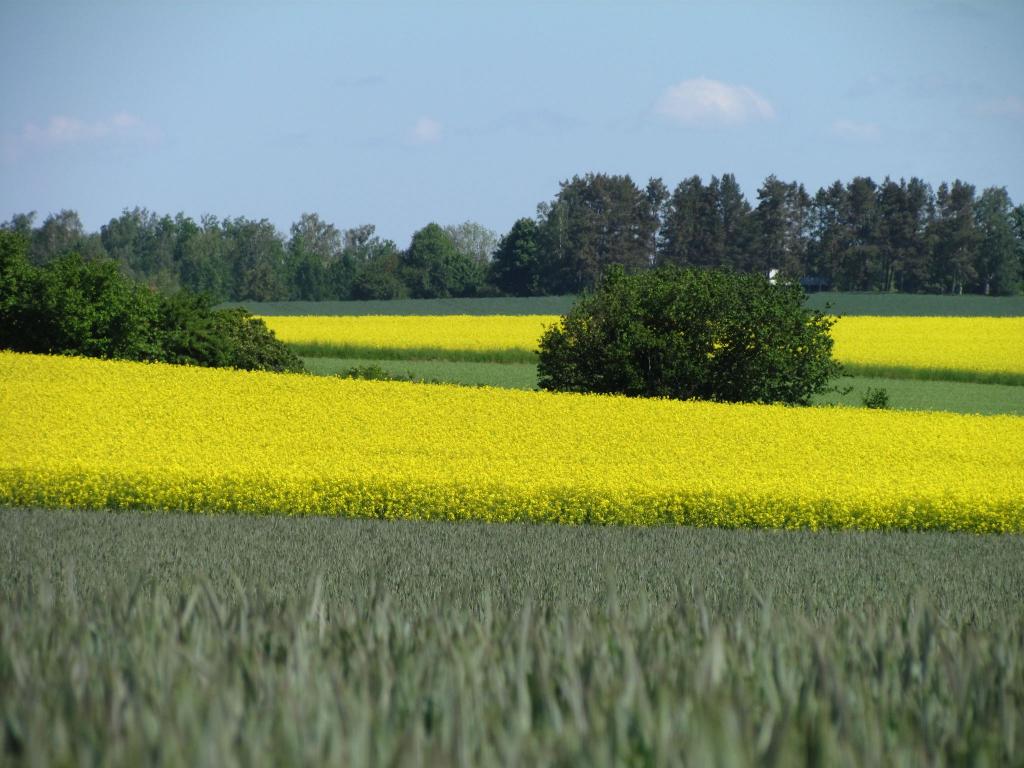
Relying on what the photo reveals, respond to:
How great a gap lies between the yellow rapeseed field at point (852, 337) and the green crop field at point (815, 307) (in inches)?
214

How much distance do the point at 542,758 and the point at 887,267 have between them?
81166 mm

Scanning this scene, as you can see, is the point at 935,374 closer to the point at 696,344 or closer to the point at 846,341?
the point at 846,341

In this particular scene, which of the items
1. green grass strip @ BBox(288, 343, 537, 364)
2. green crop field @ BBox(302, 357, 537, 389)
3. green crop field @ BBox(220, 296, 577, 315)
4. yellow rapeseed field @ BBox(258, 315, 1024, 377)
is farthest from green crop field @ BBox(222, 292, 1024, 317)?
green crop field @ BBox(302, 357, 537, 389)

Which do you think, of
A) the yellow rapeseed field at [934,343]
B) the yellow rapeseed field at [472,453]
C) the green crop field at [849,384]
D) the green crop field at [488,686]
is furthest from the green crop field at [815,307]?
the green crop field at [488,686]

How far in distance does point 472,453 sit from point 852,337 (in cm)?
2966

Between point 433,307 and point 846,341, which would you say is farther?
point 433,307

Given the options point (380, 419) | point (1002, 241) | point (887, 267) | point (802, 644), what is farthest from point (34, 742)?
point (1002, 241)

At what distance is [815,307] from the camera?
2266 inches

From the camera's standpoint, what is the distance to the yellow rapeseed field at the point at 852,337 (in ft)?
120

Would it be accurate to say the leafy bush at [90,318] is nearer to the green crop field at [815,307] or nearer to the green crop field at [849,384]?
the green crop field at [849,384]

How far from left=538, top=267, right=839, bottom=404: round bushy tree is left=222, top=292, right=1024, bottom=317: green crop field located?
3208cm

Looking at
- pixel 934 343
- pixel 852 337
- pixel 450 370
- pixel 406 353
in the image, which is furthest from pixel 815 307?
pixel 450 370

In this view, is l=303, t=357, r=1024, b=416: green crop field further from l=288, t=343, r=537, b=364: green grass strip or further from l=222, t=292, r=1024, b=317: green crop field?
l=222, t=292, r=1024, b=317: green crop field

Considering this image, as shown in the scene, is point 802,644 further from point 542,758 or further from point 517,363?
point 517,363
